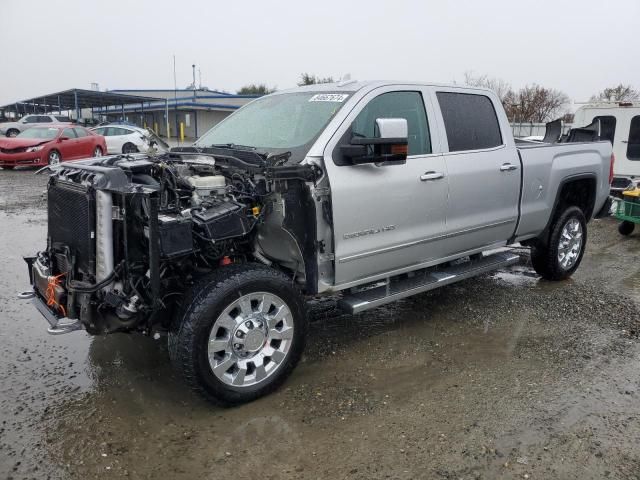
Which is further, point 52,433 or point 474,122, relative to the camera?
point 474,122

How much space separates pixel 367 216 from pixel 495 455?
1.79 m

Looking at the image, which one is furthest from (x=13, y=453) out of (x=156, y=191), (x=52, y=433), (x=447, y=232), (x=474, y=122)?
(x=474, y=122)

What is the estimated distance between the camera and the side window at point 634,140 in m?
11.6

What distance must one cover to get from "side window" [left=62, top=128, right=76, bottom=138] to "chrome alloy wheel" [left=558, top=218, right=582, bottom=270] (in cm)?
1578

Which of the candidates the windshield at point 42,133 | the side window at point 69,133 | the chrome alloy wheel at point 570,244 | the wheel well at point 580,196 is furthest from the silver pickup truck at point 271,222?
the side window at point 69,133

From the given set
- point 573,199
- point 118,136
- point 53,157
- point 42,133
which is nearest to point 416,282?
point 573,199

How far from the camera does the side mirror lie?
12.1 ft

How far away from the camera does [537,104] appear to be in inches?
1436

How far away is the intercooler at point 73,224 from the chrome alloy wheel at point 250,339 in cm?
88

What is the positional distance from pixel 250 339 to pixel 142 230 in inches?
37.8

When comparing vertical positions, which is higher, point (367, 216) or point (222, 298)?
point (367, 216)

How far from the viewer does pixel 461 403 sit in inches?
141

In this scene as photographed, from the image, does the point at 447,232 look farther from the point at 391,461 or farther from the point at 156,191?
the point at 156,191

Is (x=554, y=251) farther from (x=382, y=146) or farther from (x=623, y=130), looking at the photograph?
(x=623, y=130)
